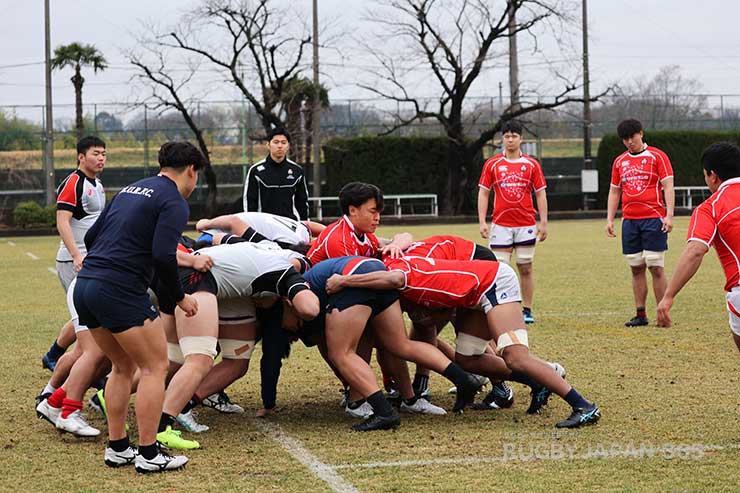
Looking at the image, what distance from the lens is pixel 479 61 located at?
41.0 m

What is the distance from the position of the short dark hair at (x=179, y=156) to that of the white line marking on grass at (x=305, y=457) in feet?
5.79

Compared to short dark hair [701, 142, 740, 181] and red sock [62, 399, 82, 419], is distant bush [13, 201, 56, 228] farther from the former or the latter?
short dark hair [701, 142, 740, 181]

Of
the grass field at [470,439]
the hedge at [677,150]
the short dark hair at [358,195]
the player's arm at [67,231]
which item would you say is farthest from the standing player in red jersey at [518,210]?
the hedge at [677,150]

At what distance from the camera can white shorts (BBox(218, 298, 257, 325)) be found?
7.17 meters

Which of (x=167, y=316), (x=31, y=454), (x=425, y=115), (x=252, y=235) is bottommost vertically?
(x=31, y=454)

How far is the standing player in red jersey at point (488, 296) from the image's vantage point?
6.86m

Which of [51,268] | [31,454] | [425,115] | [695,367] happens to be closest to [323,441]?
[31,454]

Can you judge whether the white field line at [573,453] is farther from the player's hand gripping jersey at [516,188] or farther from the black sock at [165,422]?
the player's hand gripping jersey at [516,188]

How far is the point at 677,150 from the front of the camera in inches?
1735

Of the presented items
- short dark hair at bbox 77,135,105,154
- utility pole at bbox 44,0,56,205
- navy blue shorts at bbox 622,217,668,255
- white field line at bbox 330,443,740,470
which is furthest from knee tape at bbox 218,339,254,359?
utility pole at bbox 44,0,56,205

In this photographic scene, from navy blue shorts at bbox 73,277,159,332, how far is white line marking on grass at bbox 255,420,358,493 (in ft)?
4.08

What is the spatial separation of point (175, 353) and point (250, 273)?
78cm

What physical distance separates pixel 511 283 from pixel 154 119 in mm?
40881

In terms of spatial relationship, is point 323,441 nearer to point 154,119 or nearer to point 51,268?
point 51,268
